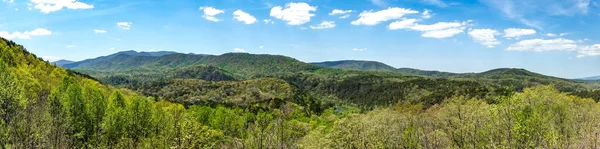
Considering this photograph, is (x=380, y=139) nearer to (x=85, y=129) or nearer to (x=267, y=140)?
(x=267, y=140)

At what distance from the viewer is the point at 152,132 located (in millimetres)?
56781

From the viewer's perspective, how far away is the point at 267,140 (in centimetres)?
5359

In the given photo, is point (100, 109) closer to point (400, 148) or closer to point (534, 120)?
point (400, 148)

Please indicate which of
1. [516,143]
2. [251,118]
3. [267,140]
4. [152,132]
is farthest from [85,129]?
[251,118]

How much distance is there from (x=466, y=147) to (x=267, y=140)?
1014 inches

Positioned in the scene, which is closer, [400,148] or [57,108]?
[57,108]

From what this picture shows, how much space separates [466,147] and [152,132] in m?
43.0

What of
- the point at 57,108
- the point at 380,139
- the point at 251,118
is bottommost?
the point at 251,118

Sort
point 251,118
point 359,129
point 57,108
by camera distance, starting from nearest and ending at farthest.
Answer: point 57,108 → point 359,129 → point 251,118

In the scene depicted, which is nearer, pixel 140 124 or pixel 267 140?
pixel 267 140

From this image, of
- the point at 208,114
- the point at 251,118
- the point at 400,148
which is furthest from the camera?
the point at 251,118

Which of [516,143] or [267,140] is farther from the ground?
[516,143]

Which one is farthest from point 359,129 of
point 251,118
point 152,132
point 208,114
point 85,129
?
point 251,118

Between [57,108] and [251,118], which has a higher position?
[57,108]
